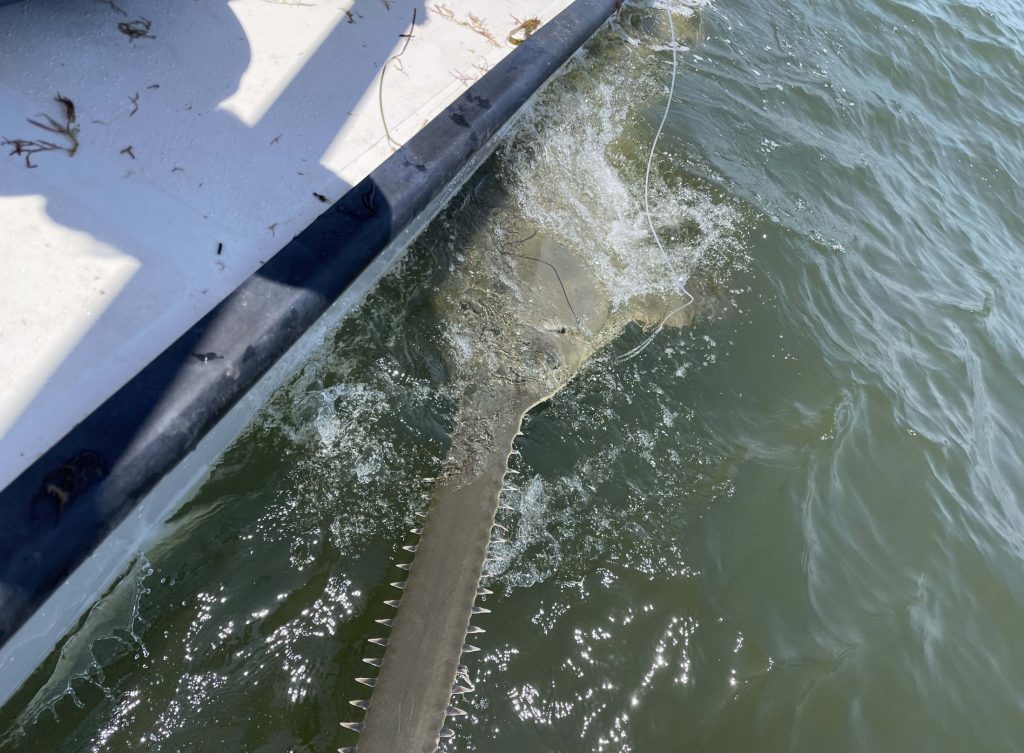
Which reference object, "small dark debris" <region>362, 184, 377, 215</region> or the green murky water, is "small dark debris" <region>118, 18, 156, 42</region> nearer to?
"small dark debris" <region>362, 184, 377, 215</region>

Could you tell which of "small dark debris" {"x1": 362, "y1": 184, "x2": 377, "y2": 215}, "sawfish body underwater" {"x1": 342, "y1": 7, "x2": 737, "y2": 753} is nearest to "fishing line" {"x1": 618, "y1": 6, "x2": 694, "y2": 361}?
"sawfish body underwater" {"x1": 342, "y1": 7, "x2": 737, "y2": 753}

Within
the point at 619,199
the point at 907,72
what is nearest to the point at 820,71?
the point at 907,72

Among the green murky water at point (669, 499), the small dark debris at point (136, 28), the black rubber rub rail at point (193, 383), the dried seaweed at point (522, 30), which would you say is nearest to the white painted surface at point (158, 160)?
the small dark debris at point (136, 28)

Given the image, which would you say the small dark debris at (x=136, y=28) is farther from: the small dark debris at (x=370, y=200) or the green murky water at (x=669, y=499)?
the green murky water at (x=669, y=499)

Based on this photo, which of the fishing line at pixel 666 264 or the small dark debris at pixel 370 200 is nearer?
the small dark debris at pixel 370 200

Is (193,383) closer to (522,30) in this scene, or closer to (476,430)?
(476,430)

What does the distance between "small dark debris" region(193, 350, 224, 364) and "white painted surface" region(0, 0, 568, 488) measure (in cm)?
15

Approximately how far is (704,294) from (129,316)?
376 centimetres

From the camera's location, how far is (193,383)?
216 centimetres

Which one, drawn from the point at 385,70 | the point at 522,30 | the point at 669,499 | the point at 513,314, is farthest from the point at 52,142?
the point at 669,499

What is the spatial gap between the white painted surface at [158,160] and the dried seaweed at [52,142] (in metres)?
0.02

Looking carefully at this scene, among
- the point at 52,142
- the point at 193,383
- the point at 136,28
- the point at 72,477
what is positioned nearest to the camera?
the point at 72,477

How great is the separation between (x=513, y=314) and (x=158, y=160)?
1977mm

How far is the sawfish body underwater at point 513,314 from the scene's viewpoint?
8.56 feet
